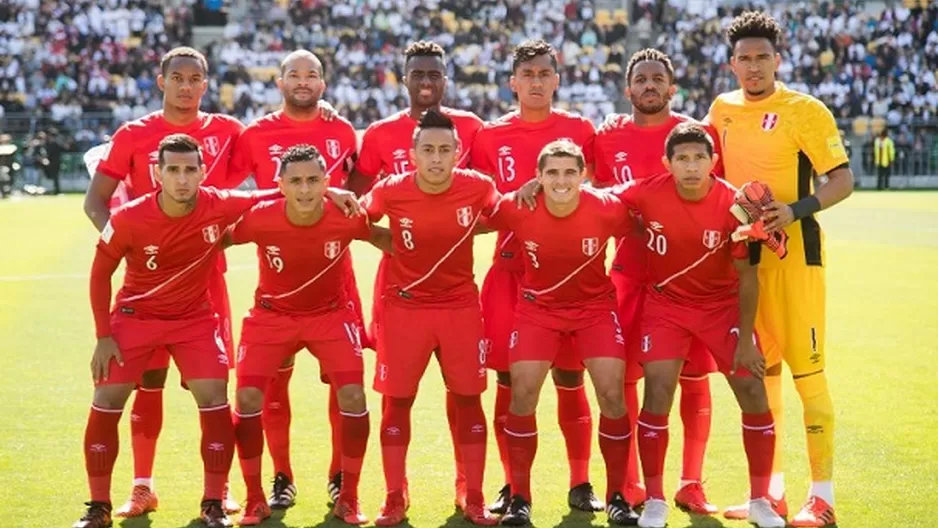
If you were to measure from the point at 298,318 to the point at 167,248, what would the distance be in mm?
762

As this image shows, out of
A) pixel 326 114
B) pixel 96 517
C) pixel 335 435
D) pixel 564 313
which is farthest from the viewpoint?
pixel 326 114

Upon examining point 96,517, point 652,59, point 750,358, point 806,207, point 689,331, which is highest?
point 652,59

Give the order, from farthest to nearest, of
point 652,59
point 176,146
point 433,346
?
point 652,59 → point 433,346 → point 176,146

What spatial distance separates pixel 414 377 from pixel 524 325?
639 millimetres

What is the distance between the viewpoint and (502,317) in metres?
7.93

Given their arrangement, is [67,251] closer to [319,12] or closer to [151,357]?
[151,357]

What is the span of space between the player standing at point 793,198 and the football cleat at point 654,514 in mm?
419

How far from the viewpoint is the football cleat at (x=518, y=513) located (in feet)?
24.0

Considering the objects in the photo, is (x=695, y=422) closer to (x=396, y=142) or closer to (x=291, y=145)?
(x=396, y=142)

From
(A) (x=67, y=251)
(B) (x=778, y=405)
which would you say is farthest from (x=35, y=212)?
(B) (x=778, y=405)

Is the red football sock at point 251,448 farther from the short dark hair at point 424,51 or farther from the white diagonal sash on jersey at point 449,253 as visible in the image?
the short dark hair at point 424,51

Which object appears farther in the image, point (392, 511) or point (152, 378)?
point (152, 378)

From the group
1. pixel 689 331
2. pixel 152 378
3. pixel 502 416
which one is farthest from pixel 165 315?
pixel 689 331

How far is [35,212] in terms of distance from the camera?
2894cm
